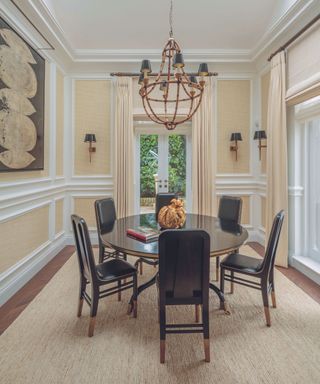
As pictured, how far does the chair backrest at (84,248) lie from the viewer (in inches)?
84.2

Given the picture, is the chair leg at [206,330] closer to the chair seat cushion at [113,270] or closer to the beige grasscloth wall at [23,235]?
the chair seat cushion at [113,270]

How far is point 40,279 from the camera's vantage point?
3352mm

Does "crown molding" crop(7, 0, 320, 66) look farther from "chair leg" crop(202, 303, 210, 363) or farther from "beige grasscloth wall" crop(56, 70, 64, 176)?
"chair leg" crop(202, 303, 210, 363)

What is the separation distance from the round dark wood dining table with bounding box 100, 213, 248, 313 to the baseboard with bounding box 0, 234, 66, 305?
119 centimetres

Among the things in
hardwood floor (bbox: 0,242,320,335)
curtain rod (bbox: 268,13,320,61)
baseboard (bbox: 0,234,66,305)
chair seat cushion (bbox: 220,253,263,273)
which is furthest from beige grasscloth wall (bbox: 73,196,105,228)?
curtain rod (bbox: 268,13,320,61)

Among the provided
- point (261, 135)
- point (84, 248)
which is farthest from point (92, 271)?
point (261, 135)

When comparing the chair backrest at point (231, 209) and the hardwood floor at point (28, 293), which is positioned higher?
the chair backrest at point (231, 209)

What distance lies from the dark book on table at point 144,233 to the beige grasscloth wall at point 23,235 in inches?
52.2

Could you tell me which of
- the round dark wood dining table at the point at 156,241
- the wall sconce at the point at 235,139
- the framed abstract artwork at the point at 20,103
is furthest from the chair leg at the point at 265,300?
the wall sconce at the point at 235,139

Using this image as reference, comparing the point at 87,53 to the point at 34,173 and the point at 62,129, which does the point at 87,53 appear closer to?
the point at 62,129

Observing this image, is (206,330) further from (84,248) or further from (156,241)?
(84,248)

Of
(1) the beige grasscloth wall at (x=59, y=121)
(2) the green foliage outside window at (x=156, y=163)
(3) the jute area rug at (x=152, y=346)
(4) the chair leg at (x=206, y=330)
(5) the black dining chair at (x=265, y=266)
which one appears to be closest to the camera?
(3) the jute area rug at (x=152, y=346)

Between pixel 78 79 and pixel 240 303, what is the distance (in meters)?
4.32

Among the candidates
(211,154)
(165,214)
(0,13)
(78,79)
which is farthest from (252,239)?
(0,13)
